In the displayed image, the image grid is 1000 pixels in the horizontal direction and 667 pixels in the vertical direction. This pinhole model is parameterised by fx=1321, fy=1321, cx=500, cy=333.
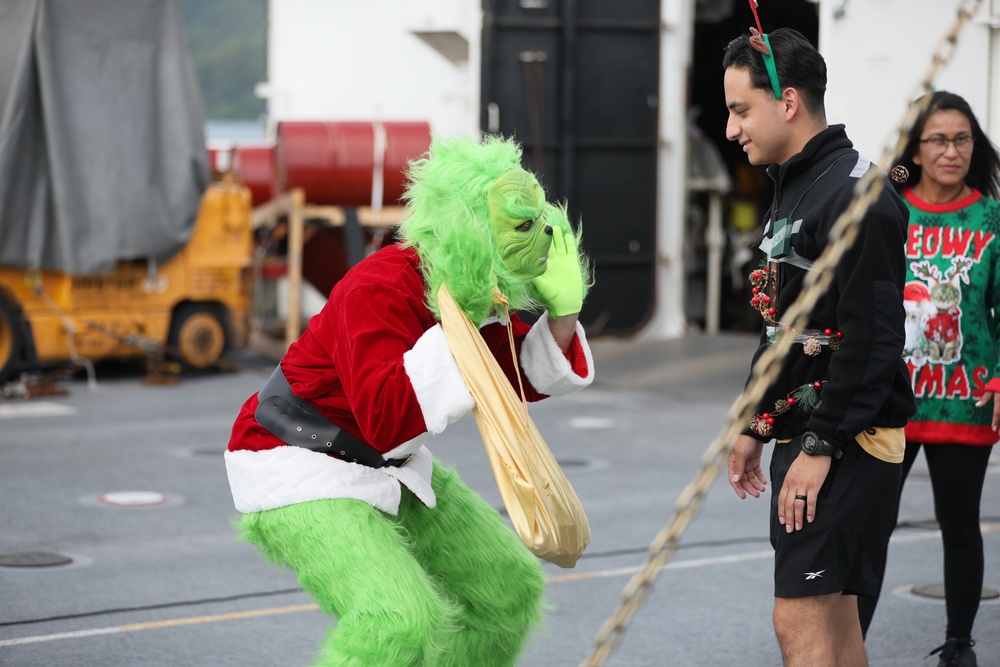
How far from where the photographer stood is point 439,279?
3.09m

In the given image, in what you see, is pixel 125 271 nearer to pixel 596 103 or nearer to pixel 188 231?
pixel 188 231

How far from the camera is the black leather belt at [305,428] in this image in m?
3.23

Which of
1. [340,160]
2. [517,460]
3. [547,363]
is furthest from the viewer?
[340,160]

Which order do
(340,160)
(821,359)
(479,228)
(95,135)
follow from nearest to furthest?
(479,228) → (821,359) → (95,135) → (340,160)

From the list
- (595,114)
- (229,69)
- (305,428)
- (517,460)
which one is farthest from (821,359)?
(229,69)

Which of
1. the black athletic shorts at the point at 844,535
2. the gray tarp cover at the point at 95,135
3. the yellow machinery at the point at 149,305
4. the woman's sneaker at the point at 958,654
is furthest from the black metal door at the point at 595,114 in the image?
the black athletic shorts at the point at 844,535

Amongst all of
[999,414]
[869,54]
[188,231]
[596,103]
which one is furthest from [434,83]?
[999,414]

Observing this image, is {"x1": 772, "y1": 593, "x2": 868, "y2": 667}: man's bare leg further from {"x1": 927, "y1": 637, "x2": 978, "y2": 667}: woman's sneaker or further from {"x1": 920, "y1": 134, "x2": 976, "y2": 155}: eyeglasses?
{"x1": 920, "y1": 134, "x2": 976, "y2": 155}: eyeglasses

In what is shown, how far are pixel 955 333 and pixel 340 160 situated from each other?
27.7 ft

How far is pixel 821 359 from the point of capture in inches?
124

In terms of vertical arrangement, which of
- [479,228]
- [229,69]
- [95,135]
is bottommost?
[479,228]

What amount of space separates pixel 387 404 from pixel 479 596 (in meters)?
0.71

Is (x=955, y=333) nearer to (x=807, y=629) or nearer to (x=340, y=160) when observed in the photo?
(x=807, y=629)

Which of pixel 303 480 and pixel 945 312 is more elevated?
pixel 945 312
